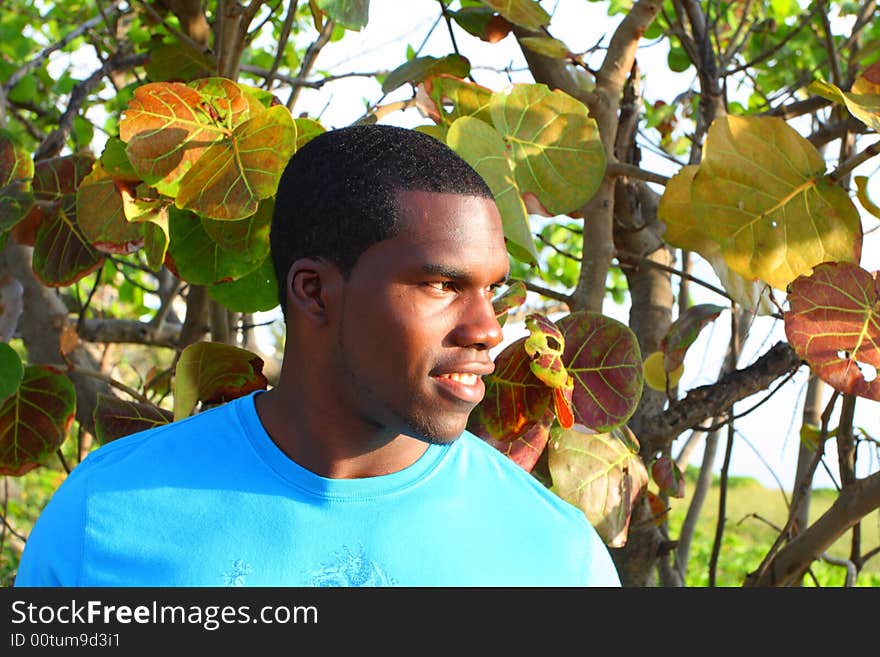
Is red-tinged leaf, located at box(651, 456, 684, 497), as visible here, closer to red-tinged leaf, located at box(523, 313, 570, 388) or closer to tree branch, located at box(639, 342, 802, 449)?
tree branch, located at box(639, 342, 802, 449)

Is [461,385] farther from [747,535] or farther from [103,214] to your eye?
[747,535]

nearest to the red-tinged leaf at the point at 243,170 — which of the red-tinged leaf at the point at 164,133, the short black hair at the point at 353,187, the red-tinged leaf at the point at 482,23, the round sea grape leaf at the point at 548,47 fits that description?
the red-tinged leaf at the point at 164,133

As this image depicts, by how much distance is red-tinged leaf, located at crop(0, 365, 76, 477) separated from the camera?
180cm

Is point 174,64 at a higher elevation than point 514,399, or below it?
higher

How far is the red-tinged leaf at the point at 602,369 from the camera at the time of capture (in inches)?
57.2

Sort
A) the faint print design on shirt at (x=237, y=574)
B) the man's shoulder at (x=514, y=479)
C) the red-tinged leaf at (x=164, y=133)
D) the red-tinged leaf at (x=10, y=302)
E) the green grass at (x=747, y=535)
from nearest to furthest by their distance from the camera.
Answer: the faint print design on shirt at (x=237, y=574) → the man's shoulder at (x=514, y=479) → the red-tinged leaf at (x=164, y=133) → the red-tinged leaf at (x=10, y=302) → the green grass at (x=747, y=535)

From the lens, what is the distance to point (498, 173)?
147 cm

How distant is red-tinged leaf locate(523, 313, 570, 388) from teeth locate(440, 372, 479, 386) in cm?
28

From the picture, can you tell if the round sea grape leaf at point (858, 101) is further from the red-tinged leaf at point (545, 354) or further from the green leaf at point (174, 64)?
the green leaf at point (174, 64)

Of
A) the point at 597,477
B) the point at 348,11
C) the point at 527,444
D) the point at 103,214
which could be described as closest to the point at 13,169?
the point at 103,214

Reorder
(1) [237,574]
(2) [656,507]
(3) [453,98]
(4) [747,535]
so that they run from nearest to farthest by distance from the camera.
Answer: (1) [237,574] < (3) [453,98] < (2) [656,507] < (4) [747,535]

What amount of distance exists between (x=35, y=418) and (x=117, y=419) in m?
0.27

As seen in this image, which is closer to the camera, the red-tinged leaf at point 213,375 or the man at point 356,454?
the man at point 356,454

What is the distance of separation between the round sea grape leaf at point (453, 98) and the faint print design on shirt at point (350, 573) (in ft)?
2.64
